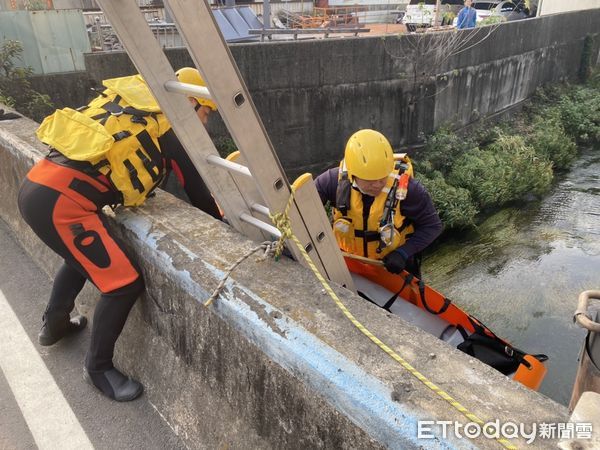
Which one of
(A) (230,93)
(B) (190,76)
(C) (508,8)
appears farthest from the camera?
(C) (508,8)

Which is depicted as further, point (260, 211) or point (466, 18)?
point (466, 18)

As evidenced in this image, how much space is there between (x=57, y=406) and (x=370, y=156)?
7.67 feet

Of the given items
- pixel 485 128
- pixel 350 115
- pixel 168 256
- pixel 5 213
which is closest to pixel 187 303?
pixel 168 256

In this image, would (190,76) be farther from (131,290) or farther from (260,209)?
(131,290)

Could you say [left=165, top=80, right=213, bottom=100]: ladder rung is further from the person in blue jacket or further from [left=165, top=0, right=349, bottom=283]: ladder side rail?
the person in blue jacket

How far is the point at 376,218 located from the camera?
11.8 ft

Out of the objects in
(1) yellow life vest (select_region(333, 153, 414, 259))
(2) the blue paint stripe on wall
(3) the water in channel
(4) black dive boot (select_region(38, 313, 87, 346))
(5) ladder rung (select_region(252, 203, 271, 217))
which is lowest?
(3) the water in channel

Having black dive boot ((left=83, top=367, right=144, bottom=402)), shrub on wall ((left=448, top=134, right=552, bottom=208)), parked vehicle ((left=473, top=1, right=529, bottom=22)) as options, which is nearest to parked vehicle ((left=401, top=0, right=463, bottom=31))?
parked vehicle ((left=473, top=1, right=529, bottom=22))

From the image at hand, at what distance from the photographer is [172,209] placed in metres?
2.90

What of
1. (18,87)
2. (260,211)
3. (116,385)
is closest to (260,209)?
(260,211)

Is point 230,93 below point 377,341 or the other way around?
the other way around

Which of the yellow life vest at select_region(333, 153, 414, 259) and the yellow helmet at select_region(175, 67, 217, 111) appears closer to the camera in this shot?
the yellow helmet at select_region(175, 67, 217, 111)

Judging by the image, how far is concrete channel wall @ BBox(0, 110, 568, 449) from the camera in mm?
1533

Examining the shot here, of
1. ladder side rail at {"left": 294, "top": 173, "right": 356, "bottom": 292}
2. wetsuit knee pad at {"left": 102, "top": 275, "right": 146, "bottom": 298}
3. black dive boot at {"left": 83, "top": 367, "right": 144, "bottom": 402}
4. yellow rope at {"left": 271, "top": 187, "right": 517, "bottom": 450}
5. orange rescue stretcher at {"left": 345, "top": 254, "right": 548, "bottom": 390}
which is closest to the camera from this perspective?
yellow rope at {"left": 271, "top": 187, "right": 517, "bottom": 450}
